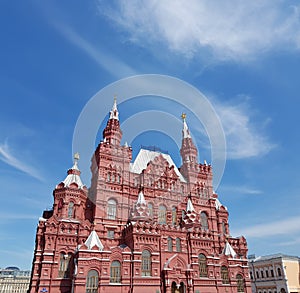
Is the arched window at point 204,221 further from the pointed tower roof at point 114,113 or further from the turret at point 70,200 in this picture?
the pointed tower roof at point 114,113

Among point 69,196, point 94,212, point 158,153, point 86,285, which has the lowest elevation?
point 86,285

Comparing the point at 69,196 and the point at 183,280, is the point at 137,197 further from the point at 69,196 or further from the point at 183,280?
the point at 183,280

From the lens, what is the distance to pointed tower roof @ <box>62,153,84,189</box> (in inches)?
1407

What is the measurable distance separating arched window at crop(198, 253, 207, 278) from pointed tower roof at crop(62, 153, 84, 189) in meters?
18.2

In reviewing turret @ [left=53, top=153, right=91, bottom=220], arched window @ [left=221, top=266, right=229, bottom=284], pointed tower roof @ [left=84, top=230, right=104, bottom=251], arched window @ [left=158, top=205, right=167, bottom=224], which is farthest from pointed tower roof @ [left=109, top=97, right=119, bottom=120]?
arched window @ [left=221, top=266, right=229, bottom=284]

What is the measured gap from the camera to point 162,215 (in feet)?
122

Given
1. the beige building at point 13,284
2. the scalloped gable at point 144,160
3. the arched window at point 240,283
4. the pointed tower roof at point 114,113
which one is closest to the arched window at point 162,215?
the scalloped gable at point 144,160

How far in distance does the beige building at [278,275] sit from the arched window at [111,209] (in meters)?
33.7

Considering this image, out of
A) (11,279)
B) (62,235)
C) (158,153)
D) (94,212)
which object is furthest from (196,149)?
(11,279)

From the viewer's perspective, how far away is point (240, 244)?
39844mm

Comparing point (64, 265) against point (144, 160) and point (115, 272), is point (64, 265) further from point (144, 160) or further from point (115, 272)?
point (144, 160)

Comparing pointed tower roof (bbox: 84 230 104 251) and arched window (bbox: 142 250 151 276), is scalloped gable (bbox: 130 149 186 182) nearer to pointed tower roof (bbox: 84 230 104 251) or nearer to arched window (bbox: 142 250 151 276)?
pointed tower roof (bbox: 84 230 104 251)

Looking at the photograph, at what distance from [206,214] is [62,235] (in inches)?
840

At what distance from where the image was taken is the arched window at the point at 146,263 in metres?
29.7
